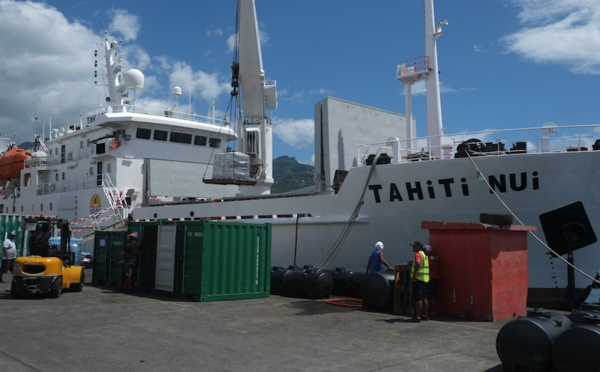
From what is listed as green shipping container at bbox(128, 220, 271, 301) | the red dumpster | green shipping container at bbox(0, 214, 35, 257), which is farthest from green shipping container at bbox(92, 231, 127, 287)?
the red dumpster

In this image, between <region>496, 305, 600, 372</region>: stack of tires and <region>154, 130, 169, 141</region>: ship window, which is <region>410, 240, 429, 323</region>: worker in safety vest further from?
<region>154, 130, 169, 141</region>: ship window

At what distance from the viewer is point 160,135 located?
77.4ft

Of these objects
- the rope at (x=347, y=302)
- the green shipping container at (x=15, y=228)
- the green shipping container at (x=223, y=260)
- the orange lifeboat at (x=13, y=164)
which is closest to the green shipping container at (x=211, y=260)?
the green shipping container at (x=223, y=260)

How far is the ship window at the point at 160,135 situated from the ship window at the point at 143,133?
0.98 ft

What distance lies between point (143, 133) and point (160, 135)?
81 cm

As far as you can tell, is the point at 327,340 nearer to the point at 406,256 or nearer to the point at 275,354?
the point at 275,354

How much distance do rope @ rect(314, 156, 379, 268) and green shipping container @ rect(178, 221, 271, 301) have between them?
8.89 ft

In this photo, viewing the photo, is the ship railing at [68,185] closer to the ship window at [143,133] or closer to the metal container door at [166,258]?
the ship window at [143,133]

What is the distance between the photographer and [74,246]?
18109 mm

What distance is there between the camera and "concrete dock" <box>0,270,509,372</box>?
5895 mm

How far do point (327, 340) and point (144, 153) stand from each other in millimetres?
17829

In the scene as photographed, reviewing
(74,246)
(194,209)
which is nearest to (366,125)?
(194,209)

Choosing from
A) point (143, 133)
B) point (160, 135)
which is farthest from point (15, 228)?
point (160, 135)

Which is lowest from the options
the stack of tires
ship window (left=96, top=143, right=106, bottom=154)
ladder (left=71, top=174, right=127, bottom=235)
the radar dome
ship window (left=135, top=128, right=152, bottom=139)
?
the stack of tires
